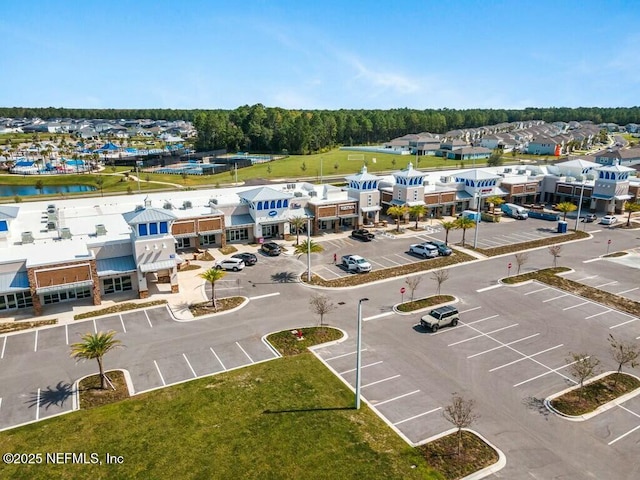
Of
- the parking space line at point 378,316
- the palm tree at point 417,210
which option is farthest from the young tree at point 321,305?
the palm tree at point 417,210

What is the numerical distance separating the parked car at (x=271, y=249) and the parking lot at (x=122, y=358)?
20001 mm

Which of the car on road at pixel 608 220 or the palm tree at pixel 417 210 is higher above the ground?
the palm tree at pixel 417 210

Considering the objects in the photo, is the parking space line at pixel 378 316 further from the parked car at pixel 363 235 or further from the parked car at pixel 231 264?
the parked car at pixel 363 235

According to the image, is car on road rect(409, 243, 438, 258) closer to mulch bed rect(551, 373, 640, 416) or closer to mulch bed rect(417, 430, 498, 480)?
mulch bed rect(551, 373, 640, 416)

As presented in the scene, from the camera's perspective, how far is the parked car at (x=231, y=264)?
54312 millimetres

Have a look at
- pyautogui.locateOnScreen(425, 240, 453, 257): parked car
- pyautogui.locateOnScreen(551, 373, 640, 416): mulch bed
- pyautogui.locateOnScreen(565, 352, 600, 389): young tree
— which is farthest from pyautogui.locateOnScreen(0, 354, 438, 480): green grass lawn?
pyautogui.locateOnScreen(425, 240, 453, 257): parked car

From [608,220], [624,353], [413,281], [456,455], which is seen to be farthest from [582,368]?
[608,220]

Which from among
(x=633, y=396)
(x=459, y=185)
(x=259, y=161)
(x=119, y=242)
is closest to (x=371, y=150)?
(x=259, y=161)

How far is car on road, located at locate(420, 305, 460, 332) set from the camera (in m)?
39.1

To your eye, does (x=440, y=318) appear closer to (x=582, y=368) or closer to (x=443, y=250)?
(x=582, y=368)

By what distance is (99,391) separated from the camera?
3080 cm

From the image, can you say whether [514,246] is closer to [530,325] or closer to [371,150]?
[530,325]

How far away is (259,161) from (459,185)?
93169 millimetres

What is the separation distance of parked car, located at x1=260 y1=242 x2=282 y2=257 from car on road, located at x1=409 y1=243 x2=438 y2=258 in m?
17.9
